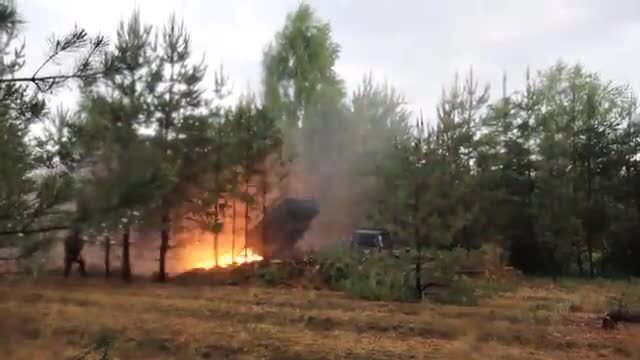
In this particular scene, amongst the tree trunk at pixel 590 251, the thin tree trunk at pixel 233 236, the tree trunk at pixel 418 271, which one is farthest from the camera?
the tree trunk at pixel 590 251

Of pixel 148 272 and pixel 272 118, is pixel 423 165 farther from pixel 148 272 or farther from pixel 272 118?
pixel 148 272

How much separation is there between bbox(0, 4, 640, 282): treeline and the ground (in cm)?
136

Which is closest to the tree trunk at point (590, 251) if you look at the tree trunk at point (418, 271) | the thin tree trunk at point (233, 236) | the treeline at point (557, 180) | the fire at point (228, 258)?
the treeline at point (557, 180)

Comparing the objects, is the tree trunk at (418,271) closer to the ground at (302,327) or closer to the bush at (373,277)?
the bush at (373,277)

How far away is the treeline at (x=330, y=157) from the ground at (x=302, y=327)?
1364mm

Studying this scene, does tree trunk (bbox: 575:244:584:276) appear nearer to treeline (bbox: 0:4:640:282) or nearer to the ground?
treeline (bbox: 0:4:640:282)

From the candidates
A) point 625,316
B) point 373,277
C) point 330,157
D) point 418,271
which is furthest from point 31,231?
point 330,157

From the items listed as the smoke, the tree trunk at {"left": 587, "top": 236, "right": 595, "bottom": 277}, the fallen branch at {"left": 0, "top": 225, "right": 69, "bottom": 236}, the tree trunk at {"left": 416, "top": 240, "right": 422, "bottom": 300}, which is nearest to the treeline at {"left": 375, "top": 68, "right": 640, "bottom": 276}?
the tree trunk at {"left": 587, "top": 236, "right": 595, "bottom": 277}

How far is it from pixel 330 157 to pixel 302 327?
86.5ft

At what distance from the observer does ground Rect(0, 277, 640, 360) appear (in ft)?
34.0

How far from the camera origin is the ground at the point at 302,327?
10.4m

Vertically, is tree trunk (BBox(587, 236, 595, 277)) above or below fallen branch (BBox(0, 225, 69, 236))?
below

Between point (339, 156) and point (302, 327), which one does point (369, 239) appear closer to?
point (339, 156)

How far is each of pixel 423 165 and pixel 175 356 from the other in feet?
27.2
